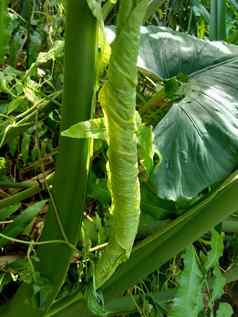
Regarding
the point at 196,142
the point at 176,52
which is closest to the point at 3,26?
the point at 176,52

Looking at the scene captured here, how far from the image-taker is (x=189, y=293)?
0.77m

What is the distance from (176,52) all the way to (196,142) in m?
0.24

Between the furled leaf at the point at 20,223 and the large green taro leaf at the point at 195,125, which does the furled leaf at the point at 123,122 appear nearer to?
the large green taro leaf at the point at 195,125

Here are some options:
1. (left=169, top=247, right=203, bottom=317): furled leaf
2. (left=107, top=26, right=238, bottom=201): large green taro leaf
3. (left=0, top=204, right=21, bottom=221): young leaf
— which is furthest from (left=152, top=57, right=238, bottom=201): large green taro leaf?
(left=0, top=204, right=21, bottom=221): young leaf

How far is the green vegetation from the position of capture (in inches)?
24.1

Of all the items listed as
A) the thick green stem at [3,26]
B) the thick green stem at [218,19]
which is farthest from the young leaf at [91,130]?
the thick green stem at [218,19]

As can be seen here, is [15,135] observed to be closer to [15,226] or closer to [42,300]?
[15,226]

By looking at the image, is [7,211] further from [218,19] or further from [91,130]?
[218,19]

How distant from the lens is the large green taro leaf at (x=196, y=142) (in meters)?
0.65

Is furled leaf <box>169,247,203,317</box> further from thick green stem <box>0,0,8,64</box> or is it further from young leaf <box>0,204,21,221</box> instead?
thick green stem <box>0,0,8,64</box>

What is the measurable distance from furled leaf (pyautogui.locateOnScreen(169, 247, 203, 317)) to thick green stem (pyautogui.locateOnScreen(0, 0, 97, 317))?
0.48 feet

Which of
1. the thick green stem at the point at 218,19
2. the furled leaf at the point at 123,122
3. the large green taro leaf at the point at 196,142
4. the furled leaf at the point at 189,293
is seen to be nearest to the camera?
the furled leaf at the point at 123,122

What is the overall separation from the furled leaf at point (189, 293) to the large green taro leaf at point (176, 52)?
260 millimetres

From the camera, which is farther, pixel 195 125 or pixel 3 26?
pixel 3 26
